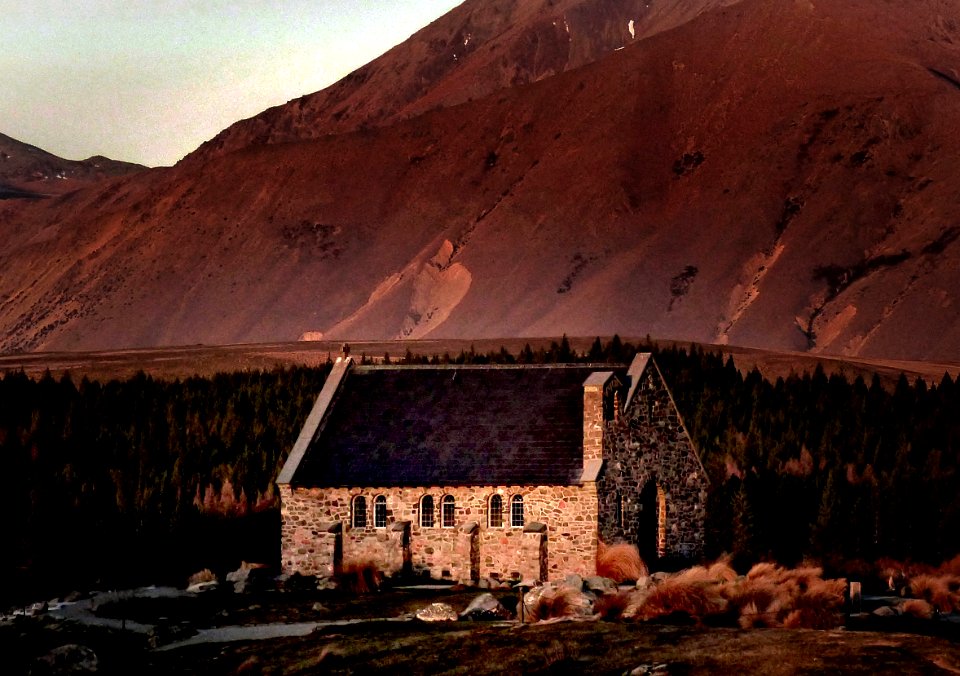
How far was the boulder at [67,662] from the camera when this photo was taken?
149 ft

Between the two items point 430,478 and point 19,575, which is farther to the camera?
point 19,575

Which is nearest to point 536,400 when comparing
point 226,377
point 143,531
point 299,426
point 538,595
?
point 538,595

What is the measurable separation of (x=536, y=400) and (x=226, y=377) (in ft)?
181

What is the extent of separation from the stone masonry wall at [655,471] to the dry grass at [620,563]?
118cm

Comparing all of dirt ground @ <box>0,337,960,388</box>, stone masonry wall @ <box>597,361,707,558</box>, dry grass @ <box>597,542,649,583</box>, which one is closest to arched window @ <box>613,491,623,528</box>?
stone masonry wall @ <box>597,361,707,558</box>

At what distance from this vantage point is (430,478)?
206ft

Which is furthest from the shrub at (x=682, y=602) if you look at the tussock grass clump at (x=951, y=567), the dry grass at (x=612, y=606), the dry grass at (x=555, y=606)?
the tussock grass clump at (x=951, y=567)

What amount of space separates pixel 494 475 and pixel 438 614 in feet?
38.6

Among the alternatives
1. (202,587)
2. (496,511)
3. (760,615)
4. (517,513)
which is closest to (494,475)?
(496,511)

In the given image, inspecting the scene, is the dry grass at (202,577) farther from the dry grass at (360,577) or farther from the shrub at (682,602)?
the shrub at (682,602)

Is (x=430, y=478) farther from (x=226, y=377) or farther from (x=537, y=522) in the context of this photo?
(x=226, y=377)

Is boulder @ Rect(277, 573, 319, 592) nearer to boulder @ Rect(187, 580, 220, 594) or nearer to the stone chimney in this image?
boulder @ Rect(187, 580, 220, 594)

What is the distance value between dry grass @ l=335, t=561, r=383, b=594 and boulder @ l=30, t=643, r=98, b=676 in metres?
15.0

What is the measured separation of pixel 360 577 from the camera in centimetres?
6119
